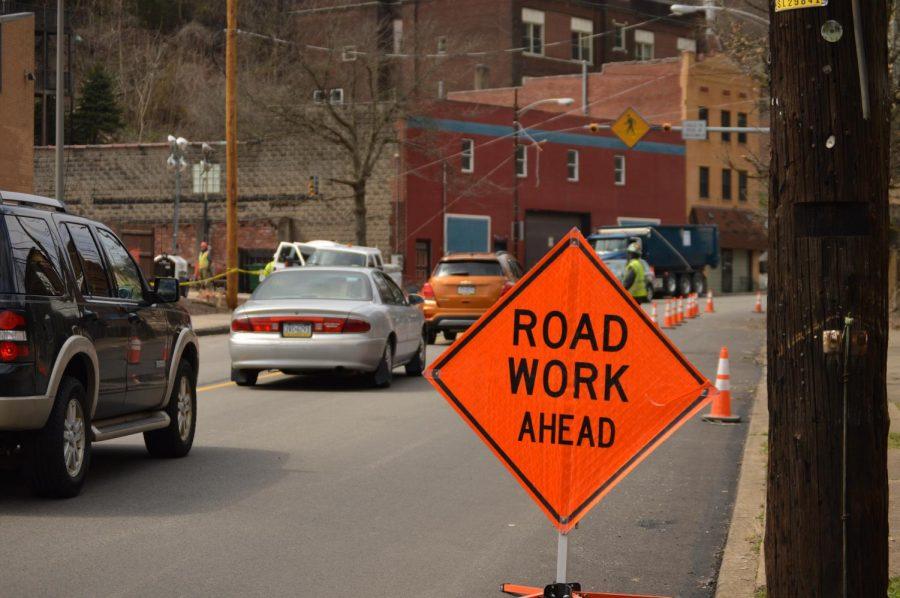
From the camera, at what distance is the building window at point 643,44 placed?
83.9 metres

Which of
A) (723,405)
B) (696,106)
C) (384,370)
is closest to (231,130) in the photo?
(384,370)

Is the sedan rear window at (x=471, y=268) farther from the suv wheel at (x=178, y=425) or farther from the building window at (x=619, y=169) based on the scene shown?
the building window at (x=619, y=169)

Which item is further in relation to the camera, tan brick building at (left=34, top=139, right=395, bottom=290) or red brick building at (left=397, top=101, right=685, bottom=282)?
red brick building at (left=397, top=101, right=685, bottom=282)

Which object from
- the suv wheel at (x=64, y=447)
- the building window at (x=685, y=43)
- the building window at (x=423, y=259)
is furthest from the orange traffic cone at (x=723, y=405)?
the building window at (x=685, y=43)

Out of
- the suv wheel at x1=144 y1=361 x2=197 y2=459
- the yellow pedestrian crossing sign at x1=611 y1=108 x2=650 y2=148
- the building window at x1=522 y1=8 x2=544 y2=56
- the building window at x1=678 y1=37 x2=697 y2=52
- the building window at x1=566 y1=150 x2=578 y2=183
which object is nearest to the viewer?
the suv wheel at x1=144 y1=361 x2=197 y2=459

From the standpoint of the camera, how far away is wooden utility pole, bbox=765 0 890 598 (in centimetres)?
506

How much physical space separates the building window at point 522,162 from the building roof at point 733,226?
1371 centimetres

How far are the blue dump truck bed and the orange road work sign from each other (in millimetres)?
46681

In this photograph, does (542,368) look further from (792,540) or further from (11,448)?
(11,448)

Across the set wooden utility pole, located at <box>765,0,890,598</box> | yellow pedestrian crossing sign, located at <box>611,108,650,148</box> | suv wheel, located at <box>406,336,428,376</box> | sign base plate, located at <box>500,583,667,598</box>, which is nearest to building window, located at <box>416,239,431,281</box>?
yellow pedestrian crossing sign, located at <box>611,108,650,148</box>

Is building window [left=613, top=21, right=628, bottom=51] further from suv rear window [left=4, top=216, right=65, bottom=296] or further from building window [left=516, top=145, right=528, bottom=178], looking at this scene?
suv rear window [left=4, top=216, right=65, bottom=296]

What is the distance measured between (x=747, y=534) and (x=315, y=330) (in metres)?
9.21

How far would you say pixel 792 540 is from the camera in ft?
17.1

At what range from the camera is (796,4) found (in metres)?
5.09
